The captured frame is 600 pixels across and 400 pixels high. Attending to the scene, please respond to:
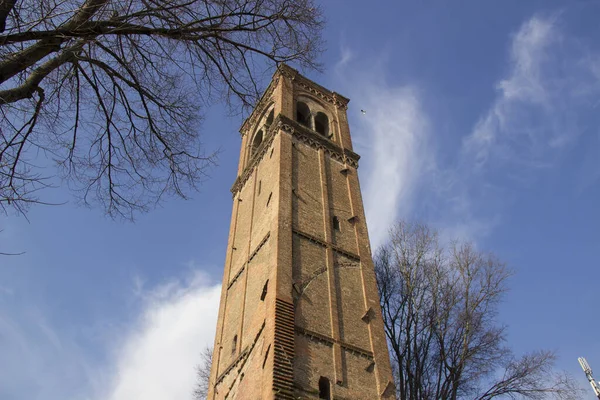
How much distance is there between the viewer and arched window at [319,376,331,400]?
10555mm

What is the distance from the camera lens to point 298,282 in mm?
12539

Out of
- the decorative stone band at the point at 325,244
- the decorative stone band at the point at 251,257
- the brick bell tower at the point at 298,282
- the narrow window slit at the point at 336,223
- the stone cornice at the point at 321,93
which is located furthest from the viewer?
the stone cornice at the point at 321,93

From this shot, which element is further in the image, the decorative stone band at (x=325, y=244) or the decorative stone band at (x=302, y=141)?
the decorative stone band at (x=302, y=141)

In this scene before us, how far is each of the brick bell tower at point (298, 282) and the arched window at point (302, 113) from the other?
4.70 feet

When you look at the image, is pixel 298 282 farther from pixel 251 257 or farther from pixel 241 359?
pixel 251 257

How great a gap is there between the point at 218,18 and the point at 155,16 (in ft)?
2.66

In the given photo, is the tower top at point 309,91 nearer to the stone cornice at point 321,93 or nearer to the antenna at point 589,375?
the stone cornice at point 321,93

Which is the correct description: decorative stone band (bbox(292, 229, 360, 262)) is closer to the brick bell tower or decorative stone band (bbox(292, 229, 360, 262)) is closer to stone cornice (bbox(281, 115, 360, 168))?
the brick bell tower

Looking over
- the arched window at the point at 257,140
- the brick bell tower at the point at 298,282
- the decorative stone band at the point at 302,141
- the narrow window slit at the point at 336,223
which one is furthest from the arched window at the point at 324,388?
the arched window at the point at 257,140

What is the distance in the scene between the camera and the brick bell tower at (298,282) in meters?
10.8

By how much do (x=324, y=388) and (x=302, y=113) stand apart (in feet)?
45.0

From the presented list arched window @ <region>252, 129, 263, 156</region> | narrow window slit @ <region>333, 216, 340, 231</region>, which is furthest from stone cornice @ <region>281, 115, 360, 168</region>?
narrow window slit @ <region>333, 216, 340, 231</region>

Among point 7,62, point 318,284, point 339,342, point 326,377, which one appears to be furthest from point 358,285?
point 7,62

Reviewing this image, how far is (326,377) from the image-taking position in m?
10.8
